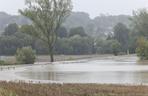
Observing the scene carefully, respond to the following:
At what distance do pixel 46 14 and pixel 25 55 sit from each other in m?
10.1

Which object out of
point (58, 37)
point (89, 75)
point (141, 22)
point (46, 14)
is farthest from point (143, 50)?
point (58, 37)

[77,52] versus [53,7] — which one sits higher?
[53,7]

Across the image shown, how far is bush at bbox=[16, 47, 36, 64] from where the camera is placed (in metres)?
52.8

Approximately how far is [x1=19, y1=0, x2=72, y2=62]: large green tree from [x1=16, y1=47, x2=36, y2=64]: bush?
872 centimetres

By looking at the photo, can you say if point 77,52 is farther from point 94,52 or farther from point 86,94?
point 86,94

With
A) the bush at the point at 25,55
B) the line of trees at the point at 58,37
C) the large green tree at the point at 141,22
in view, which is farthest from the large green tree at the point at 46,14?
the large green tree at the point at 141,22

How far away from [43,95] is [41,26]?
165 feet

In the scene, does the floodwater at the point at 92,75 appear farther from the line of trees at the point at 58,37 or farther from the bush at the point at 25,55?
the line of trees at the point at 58,37

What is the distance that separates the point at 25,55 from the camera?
175ft

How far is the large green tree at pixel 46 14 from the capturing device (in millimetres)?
61438

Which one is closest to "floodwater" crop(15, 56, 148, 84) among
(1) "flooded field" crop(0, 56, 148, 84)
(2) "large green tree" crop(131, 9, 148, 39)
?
(1) "flooded field" crop(0, 56, 148, 84)

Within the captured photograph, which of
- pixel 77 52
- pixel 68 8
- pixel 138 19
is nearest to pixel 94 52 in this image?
pixel 77 52

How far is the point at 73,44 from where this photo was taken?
104 m

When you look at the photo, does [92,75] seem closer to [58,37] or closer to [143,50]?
[143,50]
